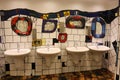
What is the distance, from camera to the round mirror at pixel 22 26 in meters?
2.95

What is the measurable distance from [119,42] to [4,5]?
2660mm

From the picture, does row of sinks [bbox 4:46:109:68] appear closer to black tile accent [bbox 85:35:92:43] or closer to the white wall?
black tile accent [bbox 85:35:92:43]

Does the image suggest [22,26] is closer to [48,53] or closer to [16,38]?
[16,38]

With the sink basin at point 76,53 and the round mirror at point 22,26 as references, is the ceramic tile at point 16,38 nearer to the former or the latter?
the round mirror at point 22,26

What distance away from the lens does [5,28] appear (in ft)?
9.60

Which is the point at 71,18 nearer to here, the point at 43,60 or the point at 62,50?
the point at 62,50

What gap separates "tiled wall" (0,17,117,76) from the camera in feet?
9.87

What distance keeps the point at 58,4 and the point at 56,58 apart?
133 cm

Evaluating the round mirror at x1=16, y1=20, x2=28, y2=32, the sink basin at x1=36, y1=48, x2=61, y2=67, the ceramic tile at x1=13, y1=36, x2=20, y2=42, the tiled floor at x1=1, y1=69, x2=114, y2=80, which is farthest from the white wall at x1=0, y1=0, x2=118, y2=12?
the tiled floor at x1=1, y1=69, x2=114, y2=80

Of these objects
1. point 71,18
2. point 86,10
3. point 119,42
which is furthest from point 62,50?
point 119,42

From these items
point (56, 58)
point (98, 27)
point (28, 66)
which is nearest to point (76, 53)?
point (56, 58)

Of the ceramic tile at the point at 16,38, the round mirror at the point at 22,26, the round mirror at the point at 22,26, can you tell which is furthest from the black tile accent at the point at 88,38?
the ceramic tile at the point at 16,38

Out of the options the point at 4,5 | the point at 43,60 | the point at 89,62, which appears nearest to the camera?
the point at 4,5

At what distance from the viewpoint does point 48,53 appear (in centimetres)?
270
